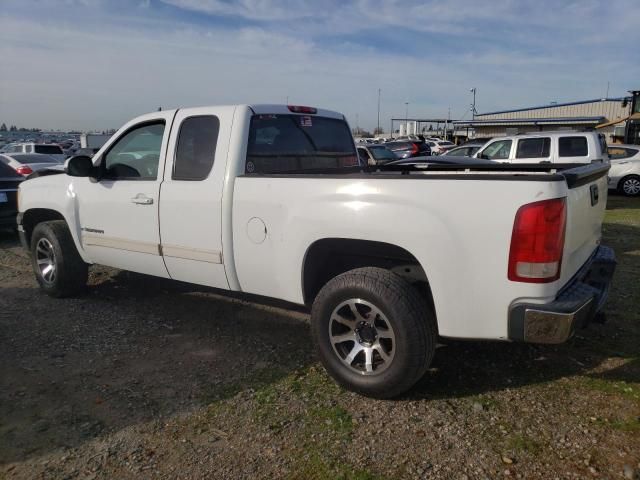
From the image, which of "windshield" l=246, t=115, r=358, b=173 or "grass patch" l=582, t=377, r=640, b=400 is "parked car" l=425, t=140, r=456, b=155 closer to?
"windshield" l=246, t=115, r=358, b=173

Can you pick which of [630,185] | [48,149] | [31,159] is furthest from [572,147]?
[48,149]

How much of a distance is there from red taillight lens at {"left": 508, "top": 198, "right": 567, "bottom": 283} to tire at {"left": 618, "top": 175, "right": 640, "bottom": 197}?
1380cm

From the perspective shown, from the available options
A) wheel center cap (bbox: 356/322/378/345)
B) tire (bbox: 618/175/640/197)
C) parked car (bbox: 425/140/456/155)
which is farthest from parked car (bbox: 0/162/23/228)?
parked car (bbox: 425/140/456/155)

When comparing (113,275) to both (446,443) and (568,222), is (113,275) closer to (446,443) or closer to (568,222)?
(446,443)

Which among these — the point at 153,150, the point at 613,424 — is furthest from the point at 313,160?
the point at 613,424

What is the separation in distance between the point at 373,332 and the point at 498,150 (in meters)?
10.9

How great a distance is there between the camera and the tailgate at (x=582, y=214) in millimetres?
2898

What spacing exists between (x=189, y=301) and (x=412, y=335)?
297 centimetres

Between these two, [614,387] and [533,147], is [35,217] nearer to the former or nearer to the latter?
[614,387]

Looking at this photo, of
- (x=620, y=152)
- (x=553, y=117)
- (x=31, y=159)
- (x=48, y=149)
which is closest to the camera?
(x=620, y=152)

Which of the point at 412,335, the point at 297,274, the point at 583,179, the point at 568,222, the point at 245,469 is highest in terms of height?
the point at 583,179

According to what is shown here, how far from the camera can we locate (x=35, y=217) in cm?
563

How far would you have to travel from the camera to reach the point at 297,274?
356 centimetres

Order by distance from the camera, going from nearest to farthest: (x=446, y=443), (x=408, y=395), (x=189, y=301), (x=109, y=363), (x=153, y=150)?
1. (x=446, y=443)
2. (x=408, y=395)
3. (x=109, y=363)
4. (x=153, y=150)
5. (x=189, y=301)
